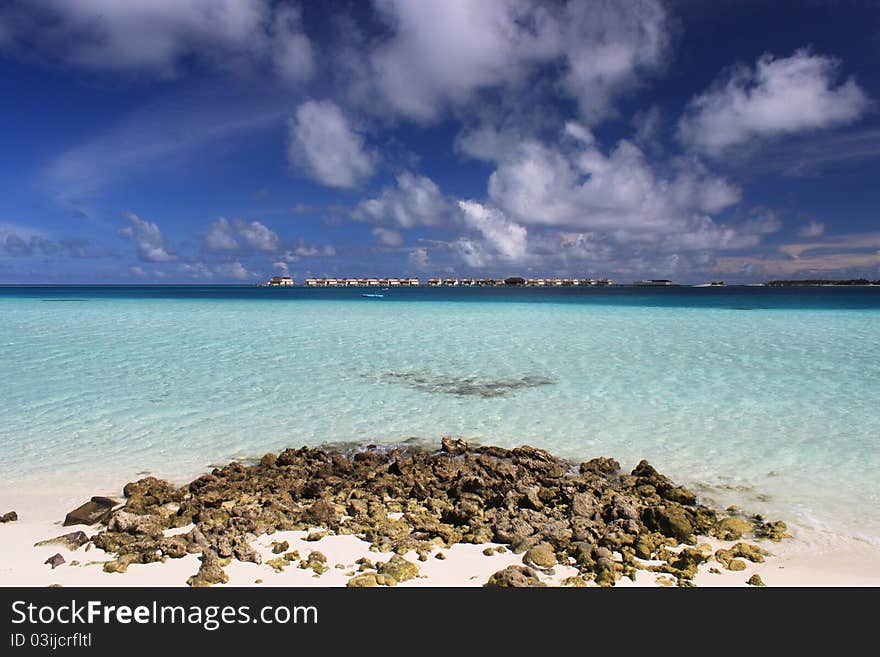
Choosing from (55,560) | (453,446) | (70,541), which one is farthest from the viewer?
(453,446)

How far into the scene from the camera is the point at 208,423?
891cm

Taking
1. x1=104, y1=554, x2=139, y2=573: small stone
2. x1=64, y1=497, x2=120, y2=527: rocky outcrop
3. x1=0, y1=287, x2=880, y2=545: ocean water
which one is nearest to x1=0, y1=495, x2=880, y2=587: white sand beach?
x1=104, y1=554, x2=139, y2=573: small stone

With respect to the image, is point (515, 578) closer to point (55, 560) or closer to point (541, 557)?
point (541, 557)

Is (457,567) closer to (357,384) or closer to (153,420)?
(153,420)

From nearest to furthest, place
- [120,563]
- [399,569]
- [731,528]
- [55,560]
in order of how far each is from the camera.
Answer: [399,569] < [120,563] < [55,560] < [731,528]

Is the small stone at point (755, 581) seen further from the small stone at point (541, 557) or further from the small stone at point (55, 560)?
the small stone at point (55, 560)

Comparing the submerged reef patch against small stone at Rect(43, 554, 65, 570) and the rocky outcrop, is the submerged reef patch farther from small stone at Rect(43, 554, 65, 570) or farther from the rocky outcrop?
small stone at Rect(43, 554, 65, 570)

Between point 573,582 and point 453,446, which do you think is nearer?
point 573,582

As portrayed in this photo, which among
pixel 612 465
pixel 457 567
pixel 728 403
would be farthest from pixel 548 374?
pixel 457 567

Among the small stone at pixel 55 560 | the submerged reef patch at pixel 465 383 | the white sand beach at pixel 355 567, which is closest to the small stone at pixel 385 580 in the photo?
the white sand beach at pixel 355 567

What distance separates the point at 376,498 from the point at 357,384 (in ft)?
21.6

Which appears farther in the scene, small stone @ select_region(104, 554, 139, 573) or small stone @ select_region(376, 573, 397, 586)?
small stone @ select_region(104, 554, 139, 573)

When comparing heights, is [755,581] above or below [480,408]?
above

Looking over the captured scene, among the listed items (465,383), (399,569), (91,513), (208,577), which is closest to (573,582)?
(399,569)
